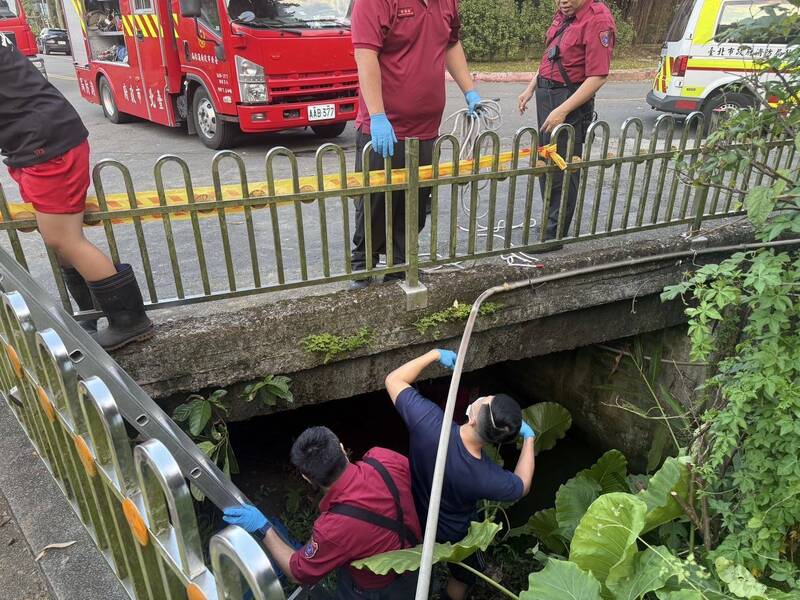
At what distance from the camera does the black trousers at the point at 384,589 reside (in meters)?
2.71

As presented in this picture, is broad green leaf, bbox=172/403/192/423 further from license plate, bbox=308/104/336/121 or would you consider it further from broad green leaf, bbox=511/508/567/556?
license plate, bbox=308/104/336/121

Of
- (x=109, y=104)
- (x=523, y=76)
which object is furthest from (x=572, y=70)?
(x=523, y=76)

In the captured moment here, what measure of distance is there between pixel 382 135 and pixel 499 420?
1.57 meters

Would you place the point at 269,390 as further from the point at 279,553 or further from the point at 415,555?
the point at 415,555

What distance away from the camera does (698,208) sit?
4.15 meters

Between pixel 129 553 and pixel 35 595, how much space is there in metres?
0.45

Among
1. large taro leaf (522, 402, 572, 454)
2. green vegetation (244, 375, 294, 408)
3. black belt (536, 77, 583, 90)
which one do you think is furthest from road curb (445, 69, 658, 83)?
green vegetation (244, 375, 294, 408)

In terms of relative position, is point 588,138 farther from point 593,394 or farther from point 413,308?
point 593,394

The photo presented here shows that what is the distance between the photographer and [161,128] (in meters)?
9.02

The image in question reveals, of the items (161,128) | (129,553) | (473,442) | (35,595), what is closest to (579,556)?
(473,442)

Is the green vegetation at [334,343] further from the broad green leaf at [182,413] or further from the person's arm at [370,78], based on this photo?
the person's arm at [370,78]

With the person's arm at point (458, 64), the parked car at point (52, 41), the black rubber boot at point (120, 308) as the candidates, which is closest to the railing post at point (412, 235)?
the person's arm at point (458, 64)

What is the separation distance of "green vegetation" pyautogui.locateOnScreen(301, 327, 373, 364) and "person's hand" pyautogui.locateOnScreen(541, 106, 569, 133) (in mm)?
1823

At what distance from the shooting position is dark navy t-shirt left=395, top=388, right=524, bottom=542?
106 inches
